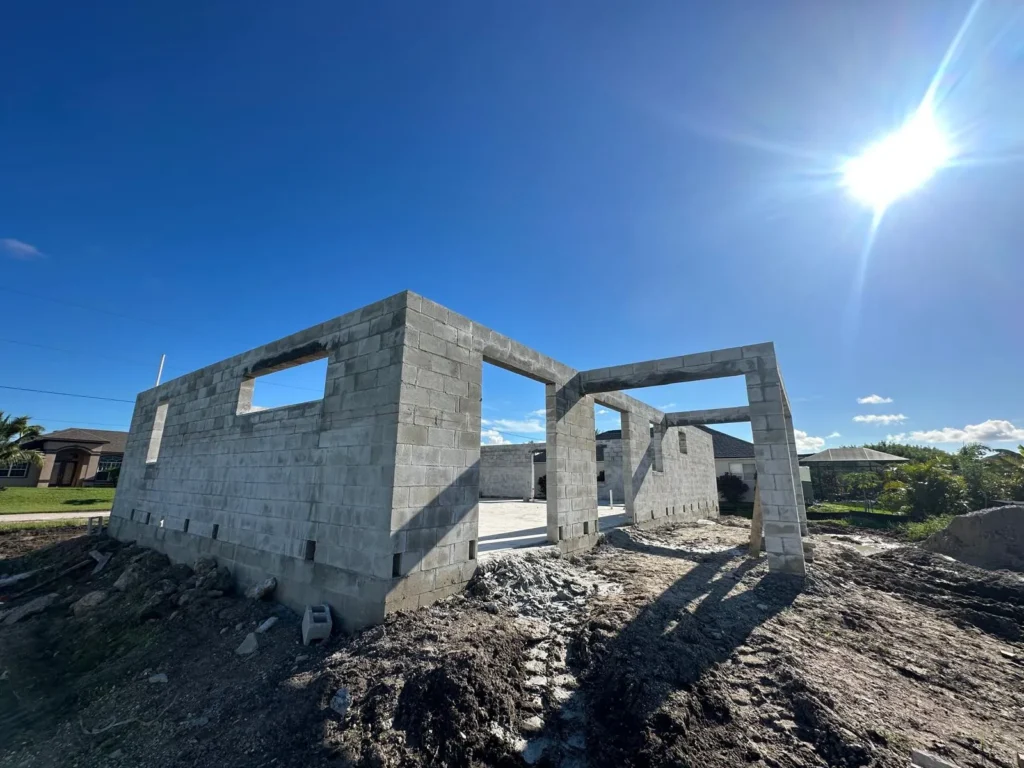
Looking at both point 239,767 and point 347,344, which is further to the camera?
point 347,344

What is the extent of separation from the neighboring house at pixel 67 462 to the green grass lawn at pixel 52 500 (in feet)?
16.2

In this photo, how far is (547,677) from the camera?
3.95 metres

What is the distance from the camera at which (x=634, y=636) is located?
439cm

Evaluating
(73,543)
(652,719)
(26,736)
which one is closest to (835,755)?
(652,719)

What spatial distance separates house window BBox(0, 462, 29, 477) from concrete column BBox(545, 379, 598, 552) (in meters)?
35.9

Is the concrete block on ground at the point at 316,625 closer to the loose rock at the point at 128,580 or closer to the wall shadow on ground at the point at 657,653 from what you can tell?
the wall shadow on ground at the point at 657,653

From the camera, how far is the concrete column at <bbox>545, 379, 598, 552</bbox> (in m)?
7.76

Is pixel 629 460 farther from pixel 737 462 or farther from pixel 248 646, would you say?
→ pixel 737 462

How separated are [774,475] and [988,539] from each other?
6484 mm

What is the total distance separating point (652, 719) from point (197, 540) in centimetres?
848

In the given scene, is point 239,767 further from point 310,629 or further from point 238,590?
point 238,590

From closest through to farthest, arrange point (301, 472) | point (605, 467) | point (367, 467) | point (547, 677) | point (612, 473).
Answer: point (547, 677)
point (367, 467)
point (301, 472)
point (612, 473)
point (605, 467)

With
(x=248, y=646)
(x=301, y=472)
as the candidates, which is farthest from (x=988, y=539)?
(x=248, y=646)

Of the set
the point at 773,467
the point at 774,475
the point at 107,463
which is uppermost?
the point at 107,463
